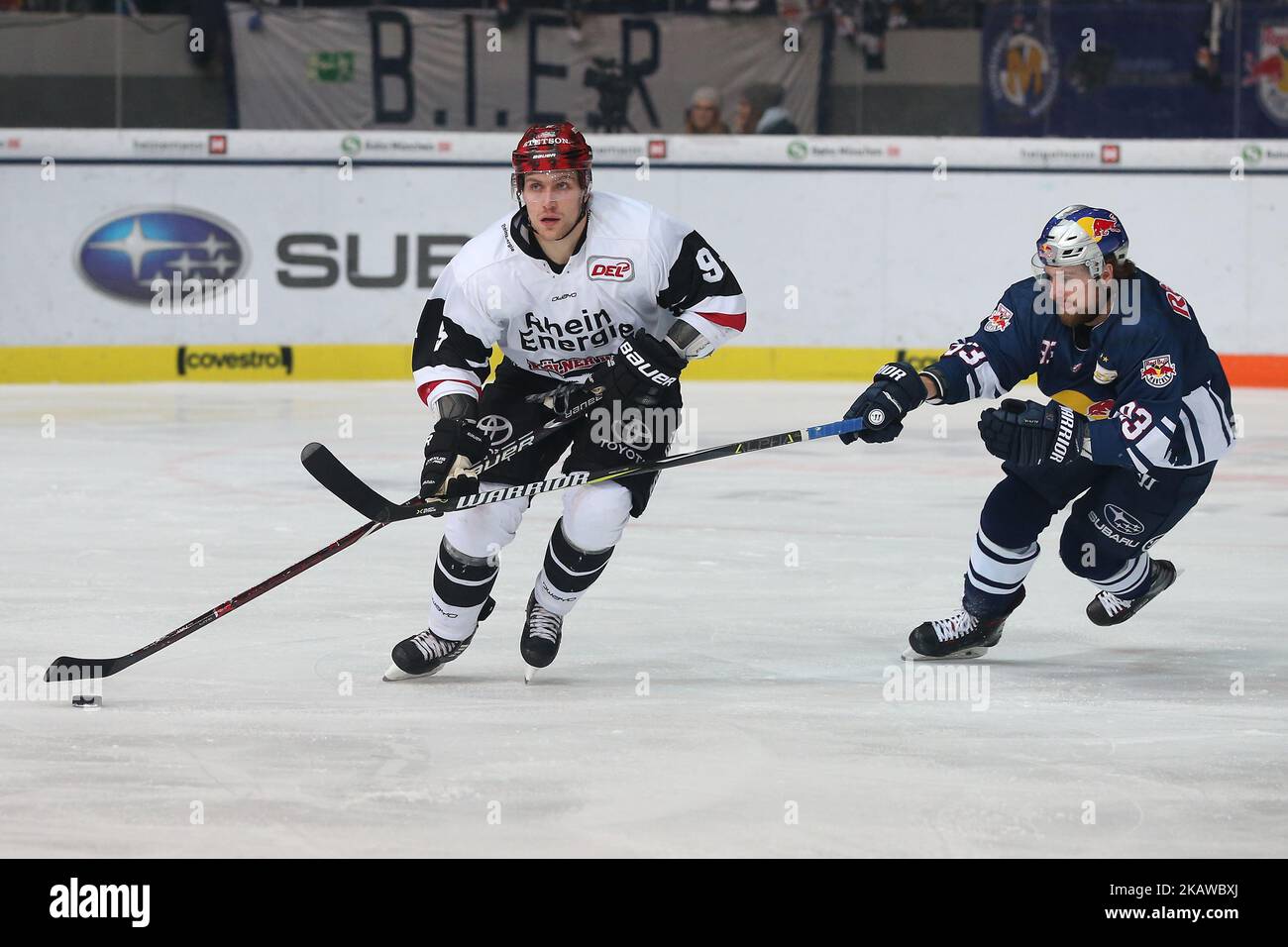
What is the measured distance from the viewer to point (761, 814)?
9.52ft

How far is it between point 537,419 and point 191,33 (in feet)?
25.9

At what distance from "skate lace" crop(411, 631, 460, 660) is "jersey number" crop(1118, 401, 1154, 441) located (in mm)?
1476

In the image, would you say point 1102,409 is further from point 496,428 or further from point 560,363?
point 496,428

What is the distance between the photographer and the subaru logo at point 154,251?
1122 centimetres

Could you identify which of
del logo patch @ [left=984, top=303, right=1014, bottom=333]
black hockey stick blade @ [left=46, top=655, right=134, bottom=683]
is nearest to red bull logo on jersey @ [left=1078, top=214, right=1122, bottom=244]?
del logo patch @ [left=984, top=303, right=1014, bottom=333]

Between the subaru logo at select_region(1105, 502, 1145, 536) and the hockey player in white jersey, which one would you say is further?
the subaru logo at select_region(1105, 502, 1145, 536)

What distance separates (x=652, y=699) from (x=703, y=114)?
816cm

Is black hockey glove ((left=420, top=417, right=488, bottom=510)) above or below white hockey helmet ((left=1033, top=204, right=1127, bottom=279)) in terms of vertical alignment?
below

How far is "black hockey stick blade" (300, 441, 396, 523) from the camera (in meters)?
3.91

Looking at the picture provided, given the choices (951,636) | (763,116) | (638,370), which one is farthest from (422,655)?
(763,116)

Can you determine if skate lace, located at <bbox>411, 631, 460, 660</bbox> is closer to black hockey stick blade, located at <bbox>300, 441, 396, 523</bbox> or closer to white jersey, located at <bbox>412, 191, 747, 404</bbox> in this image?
black hockey stick blade, located at <bbox>300, 441, 396, 523</bbox>

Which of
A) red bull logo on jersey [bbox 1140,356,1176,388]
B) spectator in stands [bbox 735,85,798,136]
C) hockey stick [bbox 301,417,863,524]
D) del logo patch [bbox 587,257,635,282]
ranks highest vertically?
spectator in stands [bbox 735,85,798,136]
